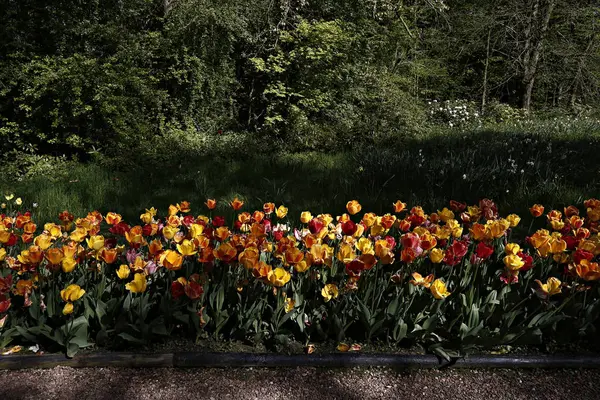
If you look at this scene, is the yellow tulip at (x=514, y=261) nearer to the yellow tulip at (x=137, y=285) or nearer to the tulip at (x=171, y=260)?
the tulip at (x=171, y=260)

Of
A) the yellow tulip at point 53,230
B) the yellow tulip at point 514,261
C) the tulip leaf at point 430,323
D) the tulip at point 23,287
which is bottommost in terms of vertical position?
the tulip leaf at point 430,323

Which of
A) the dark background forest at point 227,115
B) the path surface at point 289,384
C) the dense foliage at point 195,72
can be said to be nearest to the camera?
the path surface at point 289,384

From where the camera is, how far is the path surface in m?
1.91

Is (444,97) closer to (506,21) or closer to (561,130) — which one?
(506,21)

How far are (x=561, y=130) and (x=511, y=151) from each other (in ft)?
12.9

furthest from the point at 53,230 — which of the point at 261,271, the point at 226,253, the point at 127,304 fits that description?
the point at 261,271

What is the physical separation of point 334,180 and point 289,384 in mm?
3215

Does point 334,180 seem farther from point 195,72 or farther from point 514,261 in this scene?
point 195,72

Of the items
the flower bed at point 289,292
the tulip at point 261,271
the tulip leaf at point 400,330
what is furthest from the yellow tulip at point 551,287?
the tulip at point 261,271

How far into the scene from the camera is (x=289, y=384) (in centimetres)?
198

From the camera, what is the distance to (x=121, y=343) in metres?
2.11

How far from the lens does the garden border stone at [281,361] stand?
2021mm

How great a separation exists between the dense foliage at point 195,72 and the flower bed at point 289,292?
466 centimetres

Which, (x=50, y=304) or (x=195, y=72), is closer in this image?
(x=50, y=304)
